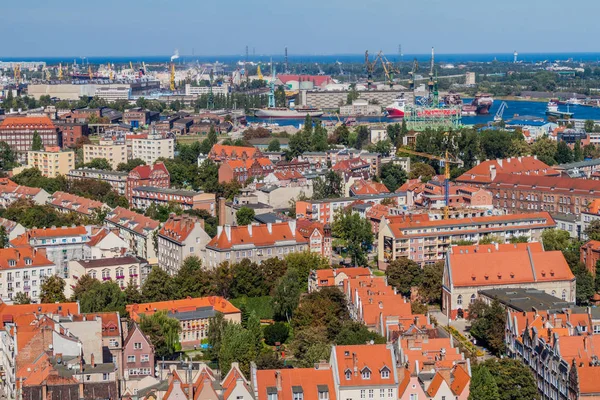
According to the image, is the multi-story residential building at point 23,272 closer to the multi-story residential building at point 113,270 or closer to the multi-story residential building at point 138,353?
the multi-story residential building at point 113,270

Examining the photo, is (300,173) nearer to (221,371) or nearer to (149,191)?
(149,191)

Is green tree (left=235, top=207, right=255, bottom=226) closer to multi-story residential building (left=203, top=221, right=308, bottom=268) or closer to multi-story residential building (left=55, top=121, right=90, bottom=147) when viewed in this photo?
multi-story residential building (left=203, top=221, right=308, bottom=268)

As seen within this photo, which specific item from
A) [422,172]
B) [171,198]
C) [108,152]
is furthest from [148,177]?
[422,172]

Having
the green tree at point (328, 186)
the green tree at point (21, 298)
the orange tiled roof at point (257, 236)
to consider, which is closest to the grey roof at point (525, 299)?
the orange tiled roof at point (257, 236)

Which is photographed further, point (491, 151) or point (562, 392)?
point (491, 151)

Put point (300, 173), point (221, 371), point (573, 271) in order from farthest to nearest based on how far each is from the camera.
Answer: point (300, 173)
point (573, 271)
point (221, 371)

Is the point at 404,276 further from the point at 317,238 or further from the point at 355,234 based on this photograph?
the point at 355,234

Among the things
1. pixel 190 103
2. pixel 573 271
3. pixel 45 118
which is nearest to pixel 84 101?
pixel 190 103
